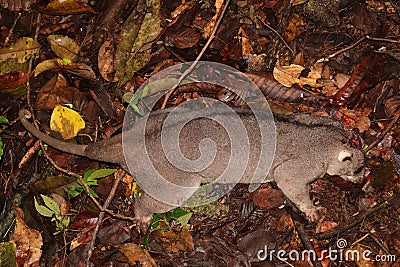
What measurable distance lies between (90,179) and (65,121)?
0.75 meters

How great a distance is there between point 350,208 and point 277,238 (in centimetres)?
83

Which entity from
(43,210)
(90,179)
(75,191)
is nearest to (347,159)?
(90,179)

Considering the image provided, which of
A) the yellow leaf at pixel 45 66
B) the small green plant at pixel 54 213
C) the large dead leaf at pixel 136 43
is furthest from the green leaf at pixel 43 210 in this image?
the large dead leaf at pixel 136 43

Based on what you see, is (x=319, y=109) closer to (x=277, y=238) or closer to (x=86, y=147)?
(x=277, y=238)

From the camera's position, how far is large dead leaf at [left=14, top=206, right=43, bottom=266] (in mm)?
5723

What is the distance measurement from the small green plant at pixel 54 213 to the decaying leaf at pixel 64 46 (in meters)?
1.84

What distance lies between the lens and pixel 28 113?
232 inches

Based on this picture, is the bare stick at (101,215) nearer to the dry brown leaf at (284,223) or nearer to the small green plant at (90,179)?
the small green plant at (90,179)

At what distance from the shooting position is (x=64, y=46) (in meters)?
6.63

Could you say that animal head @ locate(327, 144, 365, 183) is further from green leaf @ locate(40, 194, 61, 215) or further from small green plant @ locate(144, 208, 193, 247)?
green leaf @ locate(40, 194, 61, 215)

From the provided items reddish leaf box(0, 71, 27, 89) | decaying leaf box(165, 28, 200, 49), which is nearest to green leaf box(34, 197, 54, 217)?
reddish leaf box(0, 71, 27, 89)

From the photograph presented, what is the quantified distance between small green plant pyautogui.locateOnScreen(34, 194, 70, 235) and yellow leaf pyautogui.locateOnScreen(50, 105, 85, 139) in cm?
77

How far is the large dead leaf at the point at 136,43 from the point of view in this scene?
6.42 metres

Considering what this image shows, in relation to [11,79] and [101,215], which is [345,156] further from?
[11,79]
